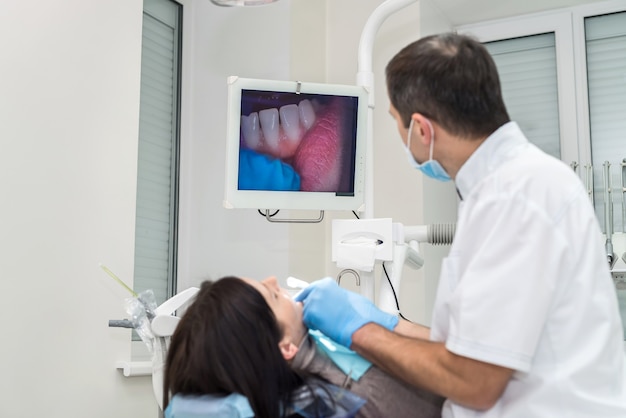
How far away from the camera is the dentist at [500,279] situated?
117 centimetres

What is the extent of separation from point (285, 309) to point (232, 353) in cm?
19

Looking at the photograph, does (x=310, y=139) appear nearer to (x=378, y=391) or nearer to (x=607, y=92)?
(x=378, y=391)

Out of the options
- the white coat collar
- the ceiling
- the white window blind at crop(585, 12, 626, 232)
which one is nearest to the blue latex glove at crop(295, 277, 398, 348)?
the white coat collar

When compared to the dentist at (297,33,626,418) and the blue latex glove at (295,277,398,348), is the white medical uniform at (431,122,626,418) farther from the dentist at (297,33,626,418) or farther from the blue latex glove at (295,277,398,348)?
the blue latex glove at (295,277,398,348)

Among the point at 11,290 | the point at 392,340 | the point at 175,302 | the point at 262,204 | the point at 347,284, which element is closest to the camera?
the point at 392,340

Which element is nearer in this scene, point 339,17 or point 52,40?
point 52,40

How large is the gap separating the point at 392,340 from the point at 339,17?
2.20 m

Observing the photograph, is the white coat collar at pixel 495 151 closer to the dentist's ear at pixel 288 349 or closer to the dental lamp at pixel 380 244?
the dentist's ear at pixel 288 349

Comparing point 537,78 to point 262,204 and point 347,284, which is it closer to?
point 347,284

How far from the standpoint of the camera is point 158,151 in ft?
10.0

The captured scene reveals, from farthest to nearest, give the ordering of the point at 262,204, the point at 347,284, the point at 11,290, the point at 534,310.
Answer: the point at 347,284 → the point at 262,204 → the point at 11,290 → the point at 534,310

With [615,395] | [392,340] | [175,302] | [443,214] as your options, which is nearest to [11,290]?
[175,302]

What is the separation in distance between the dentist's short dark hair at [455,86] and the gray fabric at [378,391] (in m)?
0.48

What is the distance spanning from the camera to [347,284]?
3.10m
